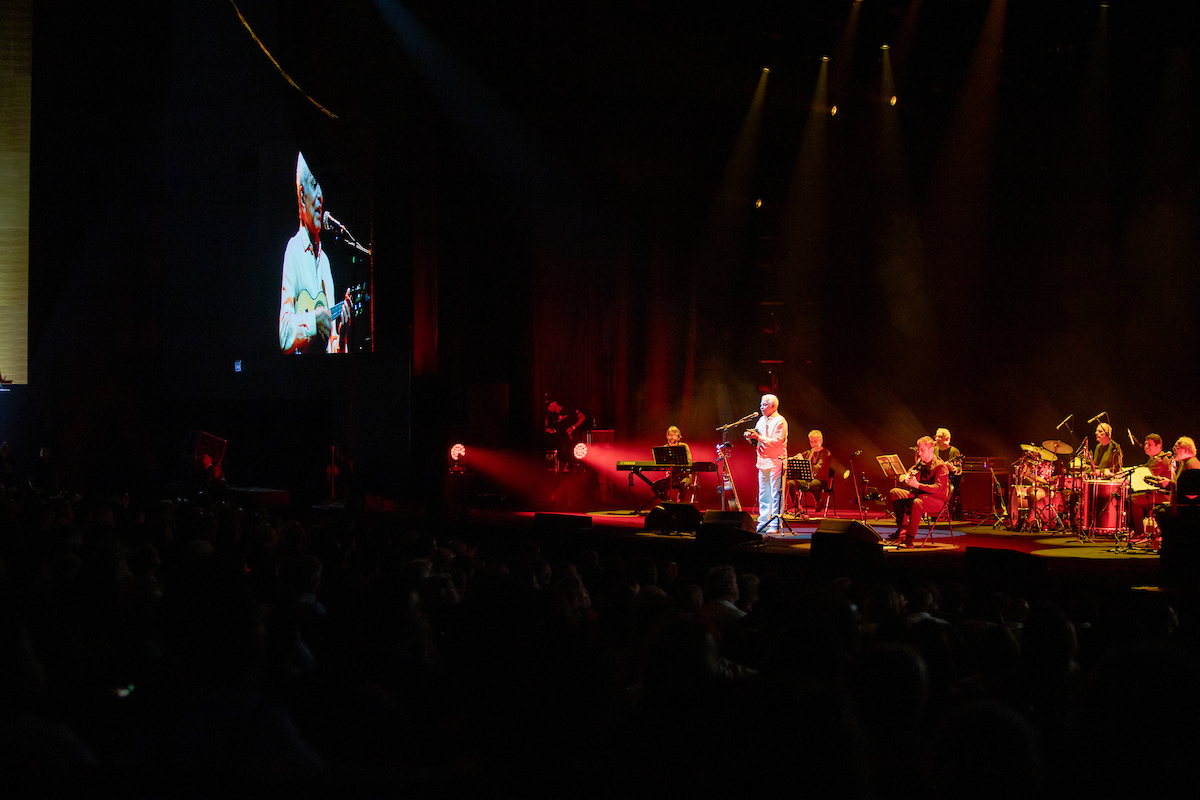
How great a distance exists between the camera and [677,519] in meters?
9.88

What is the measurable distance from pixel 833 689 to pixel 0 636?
245 cm

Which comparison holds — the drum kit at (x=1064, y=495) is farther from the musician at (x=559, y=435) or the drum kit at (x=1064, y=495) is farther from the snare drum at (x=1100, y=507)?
the musician at (x=559, y=435)

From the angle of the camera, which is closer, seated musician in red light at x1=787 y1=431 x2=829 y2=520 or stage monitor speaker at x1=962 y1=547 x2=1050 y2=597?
stage monitor speaker at x1=962 y1=547 x2=1050 y2=597

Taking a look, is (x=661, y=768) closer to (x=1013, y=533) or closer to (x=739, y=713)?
(x=739, y=713)

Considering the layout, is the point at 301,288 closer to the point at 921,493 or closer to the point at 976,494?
the point at 921,493

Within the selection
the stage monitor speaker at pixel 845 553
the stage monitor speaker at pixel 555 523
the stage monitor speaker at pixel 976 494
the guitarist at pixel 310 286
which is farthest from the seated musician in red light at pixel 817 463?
the guitarist at pixel 310 286

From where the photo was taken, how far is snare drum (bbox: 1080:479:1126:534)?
10.8 m

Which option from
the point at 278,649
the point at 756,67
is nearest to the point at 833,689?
the point at 278,649

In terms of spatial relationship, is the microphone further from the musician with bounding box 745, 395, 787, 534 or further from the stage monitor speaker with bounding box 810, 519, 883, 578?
the stage monitor speaker with bounding box 810, 519, 883, 578

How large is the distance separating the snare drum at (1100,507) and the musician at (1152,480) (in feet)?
0.68

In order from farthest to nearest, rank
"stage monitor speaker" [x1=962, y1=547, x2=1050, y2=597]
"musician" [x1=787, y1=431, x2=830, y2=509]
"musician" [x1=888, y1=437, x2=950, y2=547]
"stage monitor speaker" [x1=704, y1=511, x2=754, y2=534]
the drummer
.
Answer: "musician" [x1=787, y1=431, x2=830, y2=509]
the drummer
"musician" [x1=888, y1=437, x2=950, y2=547]
"stage monitor speaker" [x1=704, y1=511, x2=754, y2=534]
"stage monitor speaker" [x1=962, y1=547, x2=1050, y2=597]

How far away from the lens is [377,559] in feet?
18.9

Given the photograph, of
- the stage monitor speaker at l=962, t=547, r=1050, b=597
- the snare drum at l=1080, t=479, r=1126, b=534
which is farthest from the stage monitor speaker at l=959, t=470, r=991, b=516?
the stage monitor speaker at l=962, t=547, r=1050, b=597

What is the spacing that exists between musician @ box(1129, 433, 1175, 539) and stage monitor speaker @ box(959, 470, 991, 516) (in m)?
2.33
